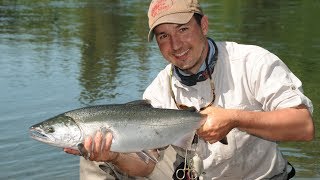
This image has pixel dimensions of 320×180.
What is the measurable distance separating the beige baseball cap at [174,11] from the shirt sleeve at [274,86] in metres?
0.73

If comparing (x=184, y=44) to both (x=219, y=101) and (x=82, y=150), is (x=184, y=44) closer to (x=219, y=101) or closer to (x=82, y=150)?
(x=219, y=101)

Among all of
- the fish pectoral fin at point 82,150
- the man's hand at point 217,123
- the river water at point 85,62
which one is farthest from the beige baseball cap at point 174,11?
the river water at point 85,62

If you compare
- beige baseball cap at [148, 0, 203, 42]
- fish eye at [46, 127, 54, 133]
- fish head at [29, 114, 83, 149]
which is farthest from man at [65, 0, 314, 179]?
fish eye at [46, 127, 54, 133]

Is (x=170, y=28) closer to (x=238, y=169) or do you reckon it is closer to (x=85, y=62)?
(x=238, y=169)

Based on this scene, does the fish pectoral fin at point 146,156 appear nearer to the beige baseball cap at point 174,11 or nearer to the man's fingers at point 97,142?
the man's fingers at point 97,142

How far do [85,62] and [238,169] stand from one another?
12.8 metres

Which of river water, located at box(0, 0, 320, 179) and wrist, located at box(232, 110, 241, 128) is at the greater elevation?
wrist, located at box(232, 110, 241, 128)

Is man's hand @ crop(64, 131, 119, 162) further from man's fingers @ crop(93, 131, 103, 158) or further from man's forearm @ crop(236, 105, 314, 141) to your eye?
man's forearm @ crop(236, 105, 314, 141)

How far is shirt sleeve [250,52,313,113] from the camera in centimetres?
524

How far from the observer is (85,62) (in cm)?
1823

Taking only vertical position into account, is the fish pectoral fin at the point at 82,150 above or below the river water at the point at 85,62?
above

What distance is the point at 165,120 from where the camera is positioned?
5.15m

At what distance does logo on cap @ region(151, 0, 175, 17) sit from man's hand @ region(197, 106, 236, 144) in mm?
1080

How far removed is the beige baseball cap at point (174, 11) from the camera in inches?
218
